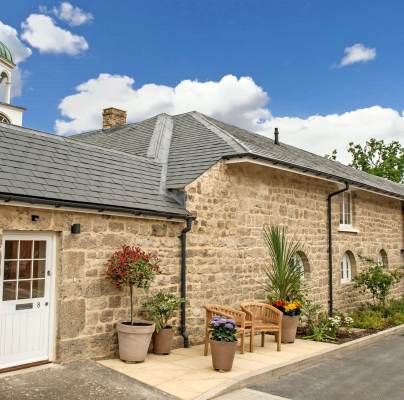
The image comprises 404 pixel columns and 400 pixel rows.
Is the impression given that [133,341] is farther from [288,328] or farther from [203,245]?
[288,328]

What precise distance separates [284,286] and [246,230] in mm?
1518

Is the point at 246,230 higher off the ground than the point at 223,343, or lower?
higher

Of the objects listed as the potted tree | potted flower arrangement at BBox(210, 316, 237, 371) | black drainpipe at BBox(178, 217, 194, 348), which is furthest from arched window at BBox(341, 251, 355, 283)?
potted flower arrangement at BBox(210, 316, 237, 371)

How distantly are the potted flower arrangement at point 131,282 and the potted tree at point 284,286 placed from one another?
11.5 feet

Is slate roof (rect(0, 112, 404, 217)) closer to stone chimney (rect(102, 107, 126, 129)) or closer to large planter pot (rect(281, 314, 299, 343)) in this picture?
large planter pot (rect(281, 314, 299, 343))

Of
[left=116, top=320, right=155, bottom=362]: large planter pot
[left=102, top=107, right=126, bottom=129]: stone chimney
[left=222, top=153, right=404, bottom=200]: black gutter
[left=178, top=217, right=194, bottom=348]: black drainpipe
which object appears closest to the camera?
[left=116, top=320, right=155, bottom=362]: large planter pot

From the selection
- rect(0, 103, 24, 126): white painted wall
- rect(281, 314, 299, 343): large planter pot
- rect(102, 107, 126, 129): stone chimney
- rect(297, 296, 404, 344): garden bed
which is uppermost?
rect(0, 103, 24, 126): white painted wall

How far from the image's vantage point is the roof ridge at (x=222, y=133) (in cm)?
1043

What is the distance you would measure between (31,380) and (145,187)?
4222mm

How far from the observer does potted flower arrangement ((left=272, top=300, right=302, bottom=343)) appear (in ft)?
33.0

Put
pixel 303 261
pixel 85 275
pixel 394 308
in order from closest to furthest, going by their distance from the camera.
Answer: pixel 85 275
pixel 303 261
pixel 394 308

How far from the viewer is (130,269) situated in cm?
764

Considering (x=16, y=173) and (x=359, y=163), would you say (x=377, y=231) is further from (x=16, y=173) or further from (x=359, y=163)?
(x=359, y=163)

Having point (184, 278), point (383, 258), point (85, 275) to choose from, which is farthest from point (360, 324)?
point (85, 275)
